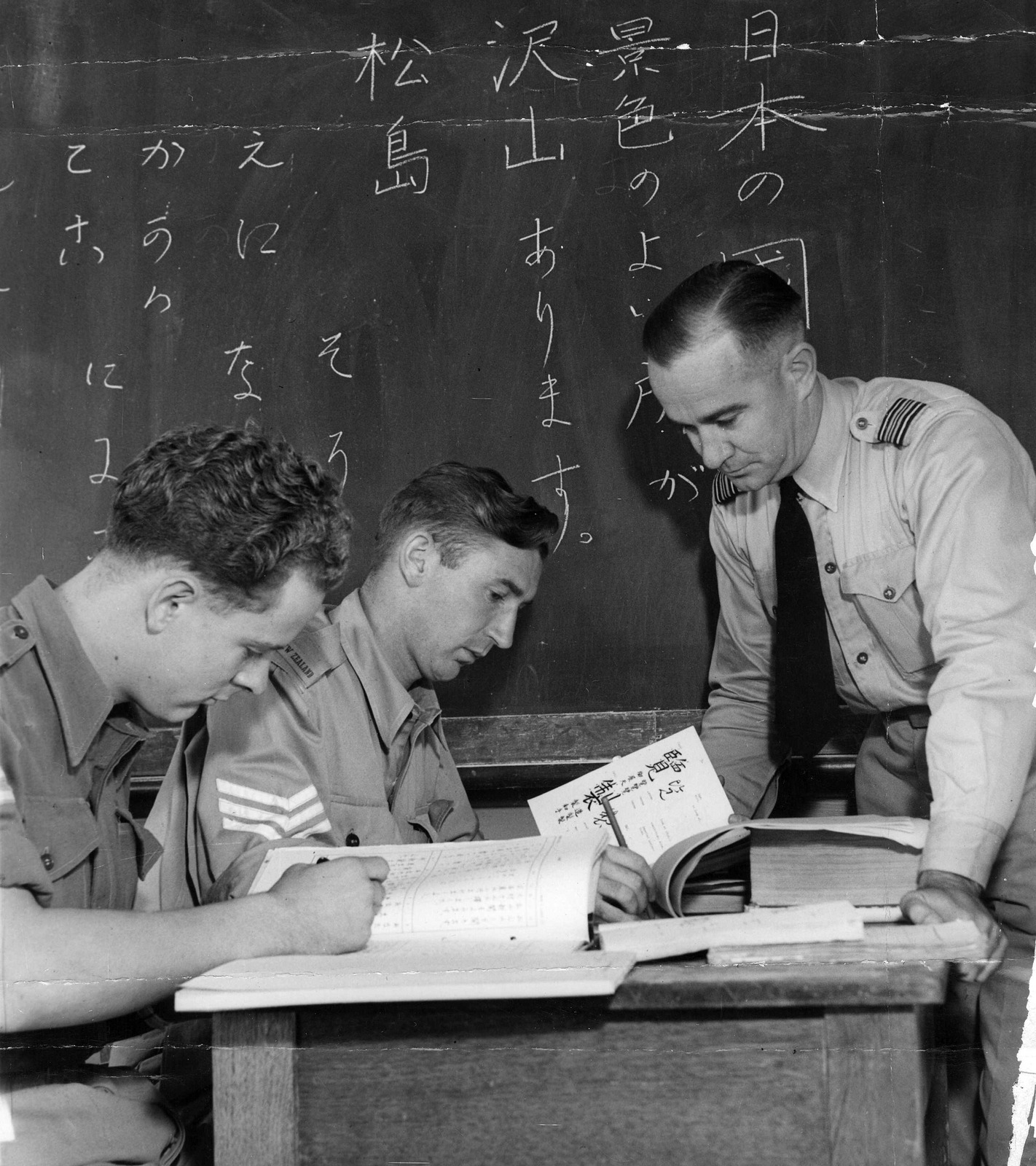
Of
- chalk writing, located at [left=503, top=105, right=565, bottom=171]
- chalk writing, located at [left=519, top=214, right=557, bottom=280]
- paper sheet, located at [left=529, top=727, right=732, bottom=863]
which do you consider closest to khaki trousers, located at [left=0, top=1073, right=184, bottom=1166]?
paper sheet, located at [left=529, top=727, right=732, bottom=863]

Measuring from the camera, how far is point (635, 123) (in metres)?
1.94

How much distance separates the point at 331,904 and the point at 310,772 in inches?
19.9

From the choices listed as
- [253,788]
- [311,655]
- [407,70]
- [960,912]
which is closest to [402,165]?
[407,70]

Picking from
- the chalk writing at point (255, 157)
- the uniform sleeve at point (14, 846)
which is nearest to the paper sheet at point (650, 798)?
the uniform sleeve at point (14, 846)

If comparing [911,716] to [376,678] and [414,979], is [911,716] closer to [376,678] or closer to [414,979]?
[376,678]

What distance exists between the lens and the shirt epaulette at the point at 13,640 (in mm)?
1127

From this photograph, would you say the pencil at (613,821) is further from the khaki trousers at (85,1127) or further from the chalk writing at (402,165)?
the chalk writing at (402,165)

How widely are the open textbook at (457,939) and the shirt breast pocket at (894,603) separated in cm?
67

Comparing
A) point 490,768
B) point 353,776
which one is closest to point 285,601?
point 353,776

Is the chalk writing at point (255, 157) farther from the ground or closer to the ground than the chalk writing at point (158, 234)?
Result: farther from the ground

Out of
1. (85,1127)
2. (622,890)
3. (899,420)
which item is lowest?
(85,1127)

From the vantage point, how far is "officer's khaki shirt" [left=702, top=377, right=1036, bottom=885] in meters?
1.30

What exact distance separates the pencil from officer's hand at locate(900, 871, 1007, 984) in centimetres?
48

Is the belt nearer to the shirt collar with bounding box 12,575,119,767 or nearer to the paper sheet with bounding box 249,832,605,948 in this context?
the paper sheet with bounding box 249,832,605,948
